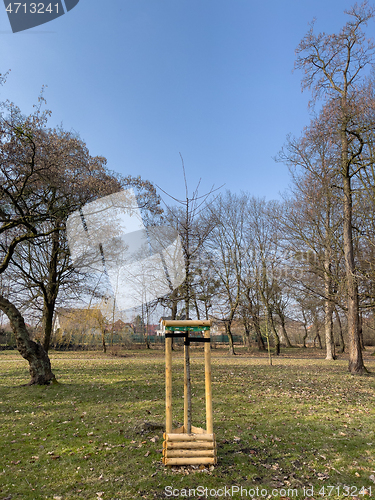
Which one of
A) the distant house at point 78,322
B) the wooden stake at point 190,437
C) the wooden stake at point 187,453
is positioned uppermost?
the distant house at point 78,322

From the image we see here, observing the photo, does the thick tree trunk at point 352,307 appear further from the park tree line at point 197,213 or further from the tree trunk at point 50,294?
the tree trunk at point 50,294

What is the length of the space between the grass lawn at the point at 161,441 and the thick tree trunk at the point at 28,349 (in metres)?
0.43

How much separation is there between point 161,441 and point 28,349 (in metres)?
6.35

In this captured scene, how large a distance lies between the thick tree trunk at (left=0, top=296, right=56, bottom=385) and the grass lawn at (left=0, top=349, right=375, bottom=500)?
43cm

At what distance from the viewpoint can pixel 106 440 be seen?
17.1ft

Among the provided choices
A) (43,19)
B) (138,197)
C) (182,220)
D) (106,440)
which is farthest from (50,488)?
(43,19)

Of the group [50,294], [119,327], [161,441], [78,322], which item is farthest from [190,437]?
[119,327]

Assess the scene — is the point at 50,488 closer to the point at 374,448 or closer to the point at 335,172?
the point at 374,448

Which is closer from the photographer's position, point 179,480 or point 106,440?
point 179,480

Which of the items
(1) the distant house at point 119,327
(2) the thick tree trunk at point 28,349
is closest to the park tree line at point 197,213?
(2) the thick tree trunk at point 28,349

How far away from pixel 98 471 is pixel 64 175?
9.29 metres

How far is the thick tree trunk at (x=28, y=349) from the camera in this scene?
384 inches

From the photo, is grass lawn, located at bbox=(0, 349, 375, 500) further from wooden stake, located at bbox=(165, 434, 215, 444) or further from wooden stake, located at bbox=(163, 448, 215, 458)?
wooden stake, located at bbox=(165, 434, 215, 444)

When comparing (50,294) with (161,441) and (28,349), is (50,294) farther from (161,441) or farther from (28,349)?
(161,441)
